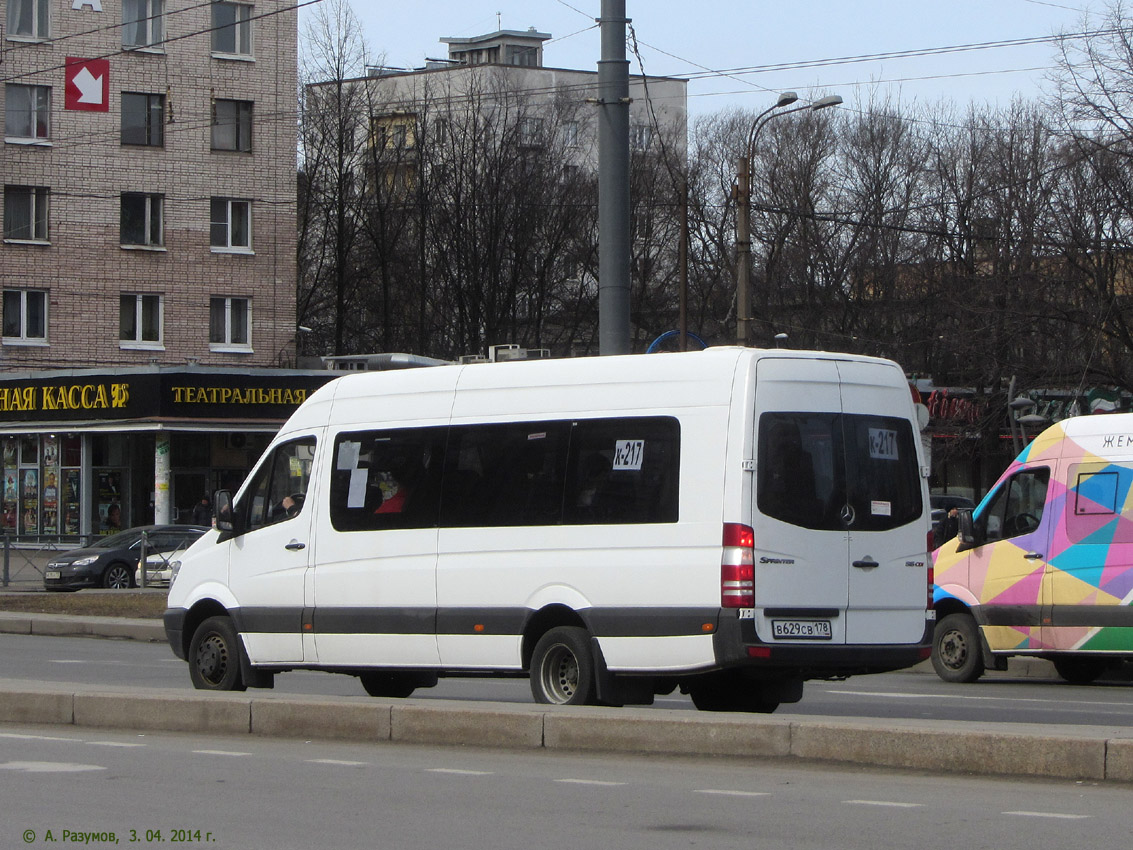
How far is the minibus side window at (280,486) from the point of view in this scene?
1338 cm

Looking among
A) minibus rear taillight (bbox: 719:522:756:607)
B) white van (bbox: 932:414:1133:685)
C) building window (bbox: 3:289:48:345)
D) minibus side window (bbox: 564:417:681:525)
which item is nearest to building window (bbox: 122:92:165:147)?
building window (bbox: 3:289:48:345)

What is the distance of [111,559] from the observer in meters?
32.3

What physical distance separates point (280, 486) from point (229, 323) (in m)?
35.9

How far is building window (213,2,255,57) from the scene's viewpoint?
48031 millimetres

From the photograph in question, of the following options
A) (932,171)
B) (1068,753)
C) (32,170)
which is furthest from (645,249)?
(1068,753)

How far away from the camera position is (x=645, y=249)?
2306 inches

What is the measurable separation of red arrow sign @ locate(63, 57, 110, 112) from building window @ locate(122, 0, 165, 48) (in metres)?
1.14

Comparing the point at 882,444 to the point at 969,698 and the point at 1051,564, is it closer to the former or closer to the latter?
the point at 969,698

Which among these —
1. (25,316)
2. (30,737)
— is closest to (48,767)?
(30,737)

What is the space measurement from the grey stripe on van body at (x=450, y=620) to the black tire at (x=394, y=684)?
85cm

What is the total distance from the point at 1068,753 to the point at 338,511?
622 centimetres

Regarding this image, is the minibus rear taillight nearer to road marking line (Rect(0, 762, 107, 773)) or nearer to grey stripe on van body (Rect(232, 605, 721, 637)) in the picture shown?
grey stripe on van body (Rect(232, 605, 721, 637))

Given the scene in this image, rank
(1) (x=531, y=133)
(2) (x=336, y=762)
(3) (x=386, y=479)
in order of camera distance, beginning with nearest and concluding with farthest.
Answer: (2) (x=336, y=762)
(3) (x=386, y=479)
(1) (x=531, y=133)

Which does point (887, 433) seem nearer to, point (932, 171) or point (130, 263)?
point (130, 263)
